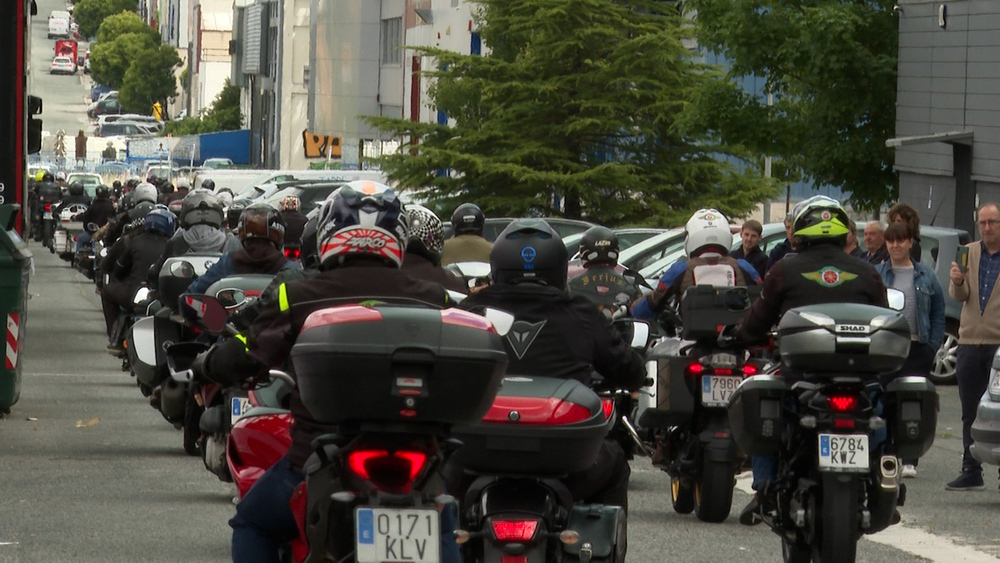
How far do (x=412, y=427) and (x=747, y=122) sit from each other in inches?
1059

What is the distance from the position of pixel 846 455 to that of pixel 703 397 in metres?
2.55

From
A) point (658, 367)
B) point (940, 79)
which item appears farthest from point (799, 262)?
point (940, 79)

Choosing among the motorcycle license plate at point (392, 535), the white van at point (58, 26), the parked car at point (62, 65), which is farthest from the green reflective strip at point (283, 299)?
the white van at point (58, 26)

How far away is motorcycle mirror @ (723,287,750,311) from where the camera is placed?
32.7 ft

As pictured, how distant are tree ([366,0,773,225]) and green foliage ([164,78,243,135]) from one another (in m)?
68.3

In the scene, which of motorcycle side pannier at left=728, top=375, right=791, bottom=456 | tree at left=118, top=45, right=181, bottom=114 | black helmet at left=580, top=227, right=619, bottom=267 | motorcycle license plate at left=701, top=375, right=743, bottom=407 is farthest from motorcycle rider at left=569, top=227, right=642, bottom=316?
tree at left=118, top=45, right=181, bottom=114

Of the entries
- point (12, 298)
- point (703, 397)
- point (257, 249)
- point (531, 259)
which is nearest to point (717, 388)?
point (703, 397)

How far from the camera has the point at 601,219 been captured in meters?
38.7

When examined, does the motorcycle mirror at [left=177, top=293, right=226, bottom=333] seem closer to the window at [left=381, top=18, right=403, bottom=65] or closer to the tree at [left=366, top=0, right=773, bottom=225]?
the tree at [left=366, top=0, right=773, bottom=225]

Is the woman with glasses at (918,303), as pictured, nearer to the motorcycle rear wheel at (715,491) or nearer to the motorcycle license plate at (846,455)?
the motorcycle rear wheel at (715,491)

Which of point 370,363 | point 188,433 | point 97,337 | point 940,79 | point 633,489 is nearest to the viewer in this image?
point 370,363

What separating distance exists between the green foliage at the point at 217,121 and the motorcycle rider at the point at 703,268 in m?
96.2

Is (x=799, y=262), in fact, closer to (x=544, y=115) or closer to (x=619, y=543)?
(x=619, y=543)

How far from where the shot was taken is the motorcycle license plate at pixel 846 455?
804cm
